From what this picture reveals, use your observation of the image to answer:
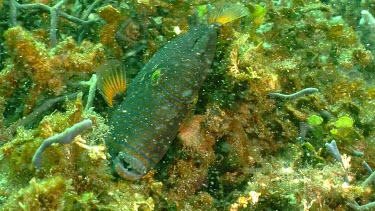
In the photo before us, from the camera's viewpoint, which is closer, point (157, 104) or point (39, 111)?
point (157, 104)

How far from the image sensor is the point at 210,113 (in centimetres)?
332

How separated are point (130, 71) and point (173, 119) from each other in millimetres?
1240

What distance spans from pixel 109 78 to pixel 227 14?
4.36ft

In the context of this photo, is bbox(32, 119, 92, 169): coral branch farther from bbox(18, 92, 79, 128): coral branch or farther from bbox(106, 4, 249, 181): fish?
bbox(18, 92, 79, 128): coral branch

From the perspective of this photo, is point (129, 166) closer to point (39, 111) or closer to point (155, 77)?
point (155, 77)

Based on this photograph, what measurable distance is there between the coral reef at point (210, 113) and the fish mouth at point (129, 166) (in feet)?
0.30

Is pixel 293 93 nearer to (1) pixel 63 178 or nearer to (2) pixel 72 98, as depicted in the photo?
(2) pixel 72 98

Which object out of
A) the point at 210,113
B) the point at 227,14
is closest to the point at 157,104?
the point at 210,113

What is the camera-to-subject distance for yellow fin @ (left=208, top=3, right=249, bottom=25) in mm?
3656

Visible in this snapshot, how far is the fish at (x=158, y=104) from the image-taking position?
113 inches

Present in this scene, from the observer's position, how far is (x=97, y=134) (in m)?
2.63

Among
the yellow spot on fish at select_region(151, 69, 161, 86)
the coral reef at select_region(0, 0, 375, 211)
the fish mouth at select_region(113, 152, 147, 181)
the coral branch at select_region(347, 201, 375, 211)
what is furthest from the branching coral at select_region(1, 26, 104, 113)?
the coral branch at select_region(347, 201, 375, 211)

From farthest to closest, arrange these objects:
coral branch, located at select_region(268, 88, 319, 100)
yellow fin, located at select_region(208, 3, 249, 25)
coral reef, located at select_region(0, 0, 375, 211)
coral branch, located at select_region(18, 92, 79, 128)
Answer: yellow fin, located at select_region(208, 3, 249, 25), coral branch, located at select_region(268, 88, 319, 100), coral branch, located at select_region(18, 92, 79, 128), coral reef, located at select_region(0, 0, 375, 211)

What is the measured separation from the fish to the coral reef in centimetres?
16
